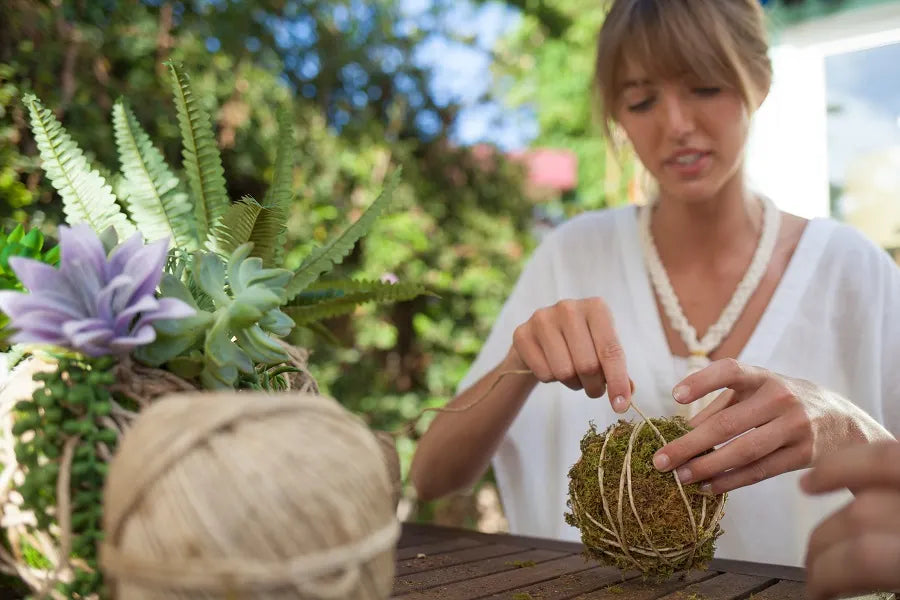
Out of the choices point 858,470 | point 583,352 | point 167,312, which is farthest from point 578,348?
point 167,312

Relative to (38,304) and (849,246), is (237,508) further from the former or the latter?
(849,246)

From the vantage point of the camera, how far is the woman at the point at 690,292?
1354 millimetres

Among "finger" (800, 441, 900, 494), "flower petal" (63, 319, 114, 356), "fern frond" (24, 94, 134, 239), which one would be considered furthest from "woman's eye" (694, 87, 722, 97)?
A: "flower petal" (63, 319, 114, 356)

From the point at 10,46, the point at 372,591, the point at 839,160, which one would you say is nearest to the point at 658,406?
the point at 372,591

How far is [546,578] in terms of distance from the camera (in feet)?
2.75

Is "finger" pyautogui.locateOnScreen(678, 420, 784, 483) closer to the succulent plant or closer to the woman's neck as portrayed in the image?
the succulent plant

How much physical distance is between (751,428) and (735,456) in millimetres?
75

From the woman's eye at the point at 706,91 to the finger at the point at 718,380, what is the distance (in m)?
0.66

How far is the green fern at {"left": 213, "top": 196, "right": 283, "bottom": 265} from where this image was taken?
29.0 inches

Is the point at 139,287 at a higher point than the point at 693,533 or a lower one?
higher

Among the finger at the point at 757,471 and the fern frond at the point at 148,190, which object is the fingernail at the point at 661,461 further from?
the fern frond at the point at 148,190

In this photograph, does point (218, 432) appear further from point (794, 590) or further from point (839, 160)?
point (839, 160)

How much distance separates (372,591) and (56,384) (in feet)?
0.92

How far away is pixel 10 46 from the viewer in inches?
65.5
